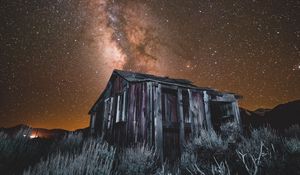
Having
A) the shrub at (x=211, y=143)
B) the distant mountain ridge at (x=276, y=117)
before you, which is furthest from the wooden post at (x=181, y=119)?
the distant mountain ridge at (x=276, y=117)

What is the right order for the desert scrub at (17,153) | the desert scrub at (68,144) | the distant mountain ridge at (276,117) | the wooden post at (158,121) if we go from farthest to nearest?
the distant mountain ridge at (276,117) < the wooden post at (158,121) < the desert scrub at (68,144) < the desert scrub at (17,153)

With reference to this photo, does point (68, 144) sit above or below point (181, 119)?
below

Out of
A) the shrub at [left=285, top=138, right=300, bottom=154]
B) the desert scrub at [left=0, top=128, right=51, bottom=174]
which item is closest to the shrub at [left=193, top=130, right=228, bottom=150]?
the shrub at [left=285, top=138, right=300, bottom=154]

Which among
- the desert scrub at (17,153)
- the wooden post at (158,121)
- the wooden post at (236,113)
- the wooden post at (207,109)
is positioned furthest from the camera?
the wooden post at (236,113)

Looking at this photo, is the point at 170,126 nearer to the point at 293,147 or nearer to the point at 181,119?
the point at 181,119

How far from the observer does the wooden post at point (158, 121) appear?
323 inches

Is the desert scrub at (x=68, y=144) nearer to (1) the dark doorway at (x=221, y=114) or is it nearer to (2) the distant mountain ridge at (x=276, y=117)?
(1) the dark doorway at (x=221, y=114)

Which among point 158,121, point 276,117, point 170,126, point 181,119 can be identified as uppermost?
point 276,117

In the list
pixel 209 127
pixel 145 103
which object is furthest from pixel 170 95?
pixel 209 127

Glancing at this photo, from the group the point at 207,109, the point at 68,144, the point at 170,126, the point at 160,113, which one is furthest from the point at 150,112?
the point at 68,144

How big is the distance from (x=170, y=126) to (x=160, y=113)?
0.80 meters

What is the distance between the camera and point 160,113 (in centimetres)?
891

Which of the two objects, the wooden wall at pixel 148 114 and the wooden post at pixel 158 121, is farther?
the wooden wall at pixel 148 114

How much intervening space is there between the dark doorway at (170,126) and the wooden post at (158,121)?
0.39 m
